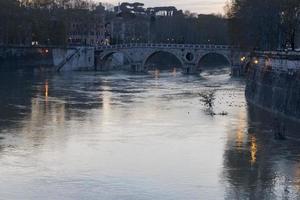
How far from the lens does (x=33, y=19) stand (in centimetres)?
7475

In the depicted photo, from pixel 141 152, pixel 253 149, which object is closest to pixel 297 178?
pixel 253 149

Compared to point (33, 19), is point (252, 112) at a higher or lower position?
lower

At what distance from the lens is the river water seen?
1620 centimetres

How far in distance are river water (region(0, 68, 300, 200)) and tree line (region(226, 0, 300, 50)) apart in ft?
A: 21.9

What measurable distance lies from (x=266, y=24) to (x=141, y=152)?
24.9 metres

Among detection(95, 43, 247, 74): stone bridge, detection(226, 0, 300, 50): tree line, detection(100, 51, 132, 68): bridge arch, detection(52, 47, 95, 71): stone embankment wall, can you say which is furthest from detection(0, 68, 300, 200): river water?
detection(100, 51, 132, 68): bridge arch

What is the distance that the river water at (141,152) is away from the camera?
16.2m

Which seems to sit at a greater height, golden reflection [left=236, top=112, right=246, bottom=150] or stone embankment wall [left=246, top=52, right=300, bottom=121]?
stone embankment wall [left=246, top=52, right=300, bottom=121]

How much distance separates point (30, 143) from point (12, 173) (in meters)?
4.40

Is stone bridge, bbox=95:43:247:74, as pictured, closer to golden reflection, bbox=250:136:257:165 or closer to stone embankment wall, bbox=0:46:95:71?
stone embankment wall, bbox=0:46:95:71

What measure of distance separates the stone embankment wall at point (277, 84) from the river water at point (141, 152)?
3.39 feet

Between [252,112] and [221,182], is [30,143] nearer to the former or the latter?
[221,182]

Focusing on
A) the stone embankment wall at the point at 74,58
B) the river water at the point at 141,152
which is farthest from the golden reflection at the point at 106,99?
the stone embankment wall at the point at 74,58

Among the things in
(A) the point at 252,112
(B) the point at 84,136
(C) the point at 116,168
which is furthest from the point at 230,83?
(C) the point at 116,168
